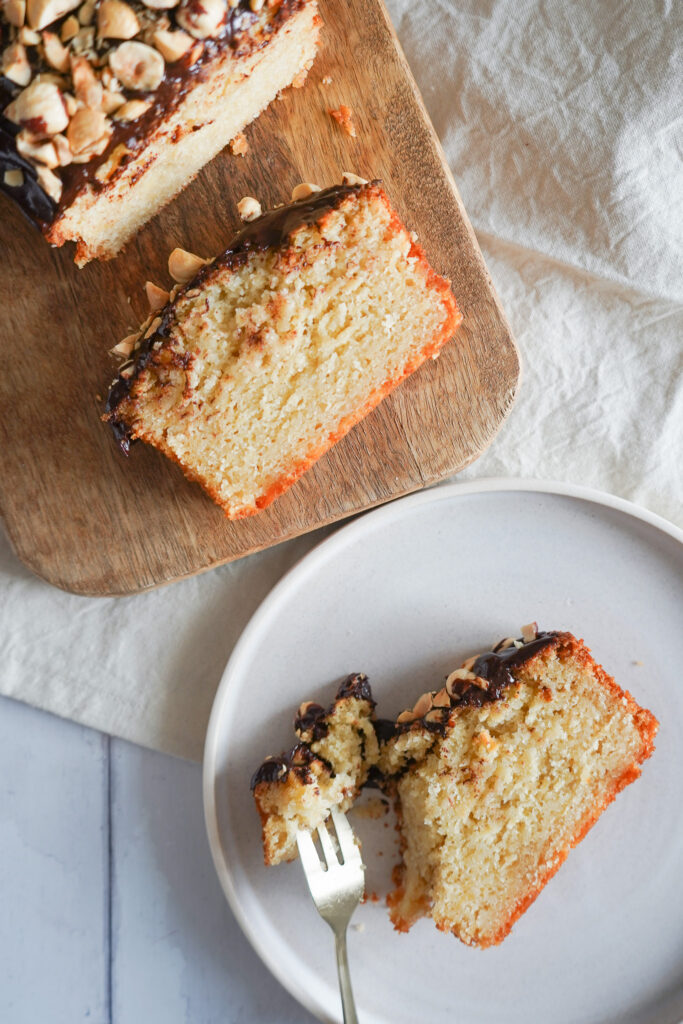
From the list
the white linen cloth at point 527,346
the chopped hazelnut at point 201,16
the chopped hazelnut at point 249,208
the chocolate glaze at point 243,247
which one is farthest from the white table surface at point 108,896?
the chopped hazelnut at point 201,16

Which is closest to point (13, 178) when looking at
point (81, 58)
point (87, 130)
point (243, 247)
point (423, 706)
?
point (87, 130)

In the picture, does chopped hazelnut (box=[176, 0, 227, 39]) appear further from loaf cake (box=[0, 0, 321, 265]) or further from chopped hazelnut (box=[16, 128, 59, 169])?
chopped hazelnut (box=[16, 128, 59, 169])

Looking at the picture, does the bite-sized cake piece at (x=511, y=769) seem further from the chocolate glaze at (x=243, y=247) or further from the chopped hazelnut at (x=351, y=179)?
the chopped hazelnut at (x=351, y=179)

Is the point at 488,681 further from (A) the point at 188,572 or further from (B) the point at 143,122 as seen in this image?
(B) the point at 143,122

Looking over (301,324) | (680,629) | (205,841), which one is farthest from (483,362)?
(205,841)

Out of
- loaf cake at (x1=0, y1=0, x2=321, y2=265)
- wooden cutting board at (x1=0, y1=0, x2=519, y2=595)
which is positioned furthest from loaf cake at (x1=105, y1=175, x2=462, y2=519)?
loaf cake at (x1=0, y1=0, x2=321, y2=265)
